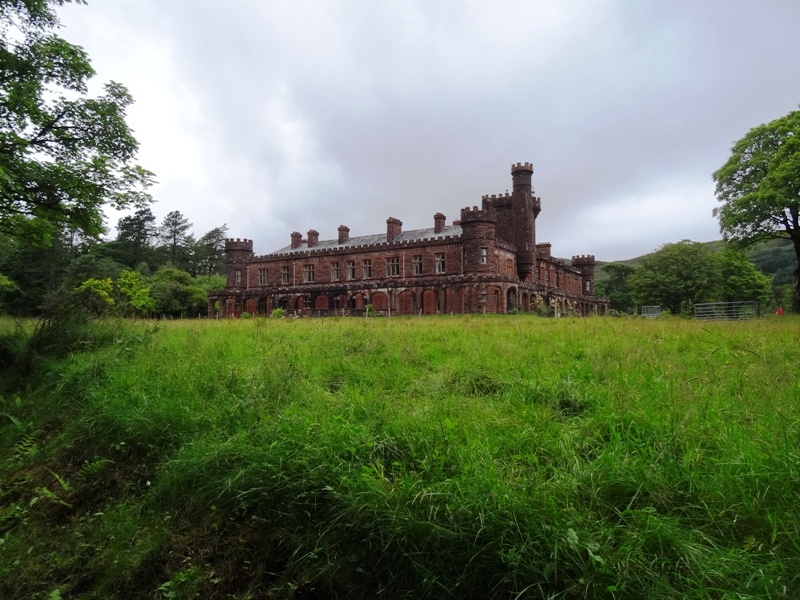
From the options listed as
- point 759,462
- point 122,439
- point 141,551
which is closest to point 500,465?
point 759,462

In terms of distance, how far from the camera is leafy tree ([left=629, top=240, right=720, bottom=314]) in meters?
46.2

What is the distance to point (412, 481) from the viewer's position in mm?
3596

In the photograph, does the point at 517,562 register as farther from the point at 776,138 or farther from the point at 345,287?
the point at 345,287

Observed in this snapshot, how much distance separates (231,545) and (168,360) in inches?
161

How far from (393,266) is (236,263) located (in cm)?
1867

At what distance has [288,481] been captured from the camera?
396 cm

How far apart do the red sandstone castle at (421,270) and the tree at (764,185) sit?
1315 centimetres

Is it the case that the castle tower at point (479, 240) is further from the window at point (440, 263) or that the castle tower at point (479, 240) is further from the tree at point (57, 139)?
the tree at point (57, 139)

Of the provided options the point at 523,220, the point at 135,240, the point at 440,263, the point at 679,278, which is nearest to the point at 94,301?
the point at 440,263

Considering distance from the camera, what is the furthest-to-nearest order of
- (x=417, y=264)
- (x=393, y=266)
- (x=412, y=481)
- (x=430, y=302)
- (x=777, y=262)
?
(x=777, y=262) → (x=393, y=266) → (x=417, y=264) → (x=430, y=302) → (x=412, y=481)

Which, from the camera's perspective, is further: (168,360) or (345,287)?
(345,287)

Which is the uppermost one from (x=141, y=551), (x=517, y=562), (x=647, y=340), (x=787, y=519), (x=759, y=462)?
(x=647, y=340)

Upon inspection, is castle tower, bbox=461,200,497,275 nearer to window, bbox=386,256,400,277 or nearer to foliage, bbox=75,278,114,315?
window, bbox=386,256,400,277

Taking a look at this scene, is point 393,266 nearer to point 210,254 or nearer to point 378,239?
point 378,239
